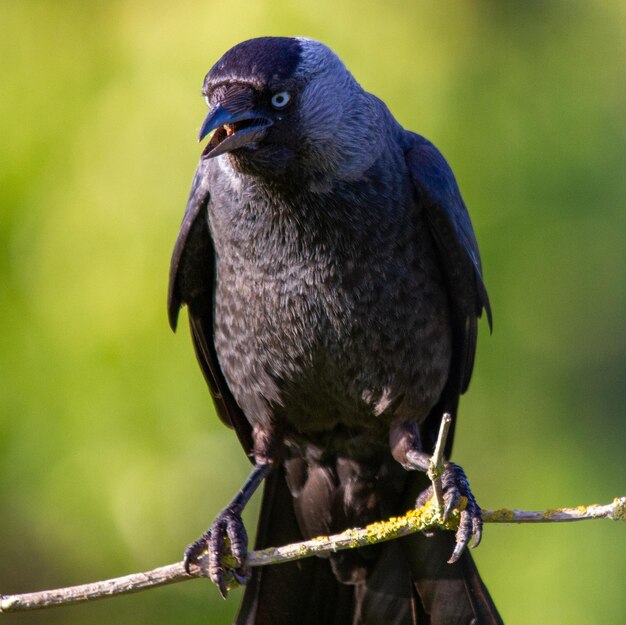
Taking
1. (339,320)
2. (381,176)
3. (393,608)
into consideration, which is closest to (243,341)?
(339,320)

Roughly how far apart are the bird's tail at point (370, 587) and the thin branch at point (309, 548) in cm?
93

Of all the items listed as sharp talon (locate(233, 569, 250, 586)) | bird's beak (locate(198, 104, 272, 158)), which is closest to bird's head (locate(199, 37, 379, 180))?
bird's beak (locate(198, 104, 272, 158))

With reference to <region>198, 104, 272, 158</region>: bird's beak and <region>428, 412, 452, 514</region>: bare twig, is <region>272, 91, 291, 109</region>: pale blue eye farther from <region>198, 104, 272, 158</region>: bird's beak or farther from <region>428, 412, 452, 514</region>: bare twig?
<region>428, 412, 452, 514</region>: bare twig

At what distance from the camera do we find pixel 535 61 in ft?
19.9

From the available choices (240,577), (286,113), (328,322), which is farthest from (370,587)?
(286,113)

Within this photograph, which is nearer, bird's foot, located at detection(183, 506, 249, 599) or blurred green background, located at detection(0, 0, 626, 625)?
bird's foot, located at detection(183, 506, 249, 599)

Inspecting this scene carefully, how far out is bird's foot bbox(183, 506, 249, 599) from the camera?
4551 millimetres

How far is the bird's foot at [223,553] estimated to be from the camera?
14.9ft

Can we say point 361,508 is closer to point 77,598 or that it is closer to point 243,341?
point 243,341

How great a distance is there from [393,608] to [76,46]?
3060mm

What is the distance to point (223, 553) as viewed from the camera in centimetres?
463

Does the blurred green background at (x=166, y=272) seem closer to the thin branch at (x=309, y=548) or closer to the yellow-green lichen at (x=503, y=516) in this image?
the thin branch at (x=309, y=548)

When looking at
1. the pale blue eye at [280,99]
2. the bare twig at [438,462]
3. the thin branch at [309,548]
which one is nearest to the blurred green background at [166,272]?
the pale blue eye at [280,99]

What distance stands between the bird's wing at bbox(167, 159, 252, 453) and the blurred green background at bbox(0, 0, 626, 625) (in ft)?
1.09
